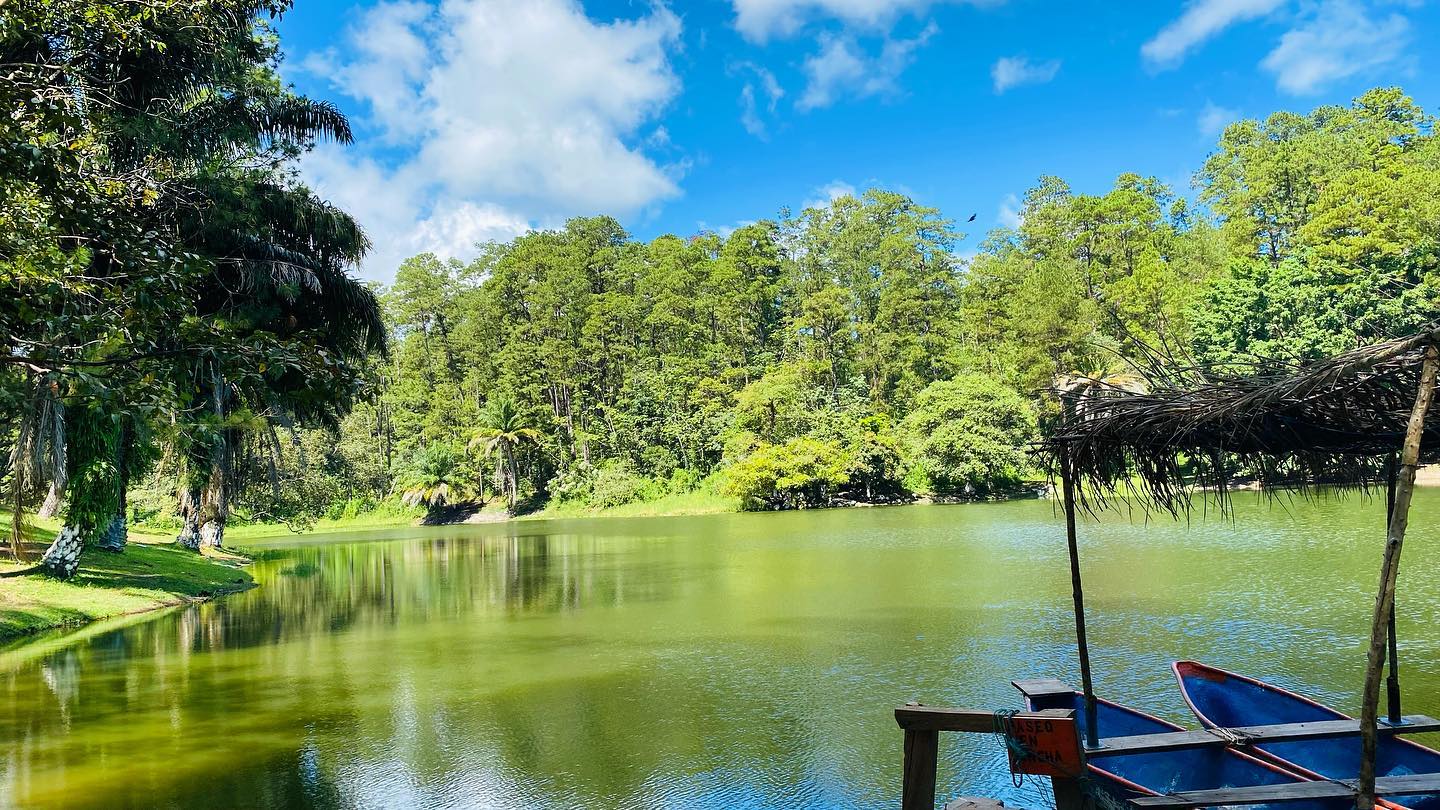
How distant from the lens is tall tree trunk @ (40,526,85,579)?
13.3m

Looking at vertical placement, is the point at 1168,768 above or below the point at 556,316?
below

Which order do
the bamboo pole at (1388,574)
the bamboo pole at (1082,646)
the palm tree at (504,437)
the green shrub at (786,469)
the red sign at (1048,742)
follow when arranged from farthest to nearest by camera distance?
the palm tree at (504,437)
the green shrub at (786,469)
the bamboo pole at (1082,646)
the red sign at (1048,742)
the bamboo pole at (1388,574)

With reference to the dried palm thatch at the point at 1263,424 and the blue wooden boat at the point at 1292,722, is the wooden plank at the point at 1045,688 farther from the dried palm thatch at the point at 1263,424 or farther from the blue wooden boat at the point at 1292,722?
the dried palm thatch at the point at 1263,424

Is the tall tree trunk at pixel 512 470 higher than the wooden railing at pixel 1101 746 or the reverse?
higher

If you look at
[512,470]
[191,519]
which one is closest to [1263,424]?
[191,519]

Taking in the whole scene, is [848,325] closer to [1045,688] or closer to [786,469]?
[786,469]

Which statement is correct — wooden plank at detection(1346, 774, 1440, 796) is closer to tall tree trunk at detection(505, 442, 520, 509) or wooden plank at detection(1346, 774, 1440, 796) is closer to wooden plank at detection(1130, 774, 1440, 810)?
wooden plank at detection(1130, 774, 1440, 810)

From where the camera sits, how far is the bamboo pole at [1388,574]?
3.18m

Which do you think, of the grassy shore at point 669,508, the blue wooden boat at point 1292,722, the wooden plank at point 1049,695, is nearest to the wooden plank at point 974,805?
the wooden plank at point 1049,695

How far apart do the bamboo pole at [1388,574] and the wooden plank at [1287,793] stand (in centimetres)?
39

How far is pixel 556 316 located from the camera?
49969 millimetres

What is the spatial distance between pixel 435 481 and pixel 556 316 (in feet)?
39.2

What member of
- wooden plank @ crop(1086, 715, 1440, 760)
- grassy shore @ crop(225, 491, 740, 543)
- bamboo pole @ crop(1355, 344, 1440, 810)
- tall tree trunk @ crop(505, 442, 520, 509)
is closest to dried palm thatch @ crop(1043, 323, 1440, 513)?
bamboo pole @ crop(1355, 344, 1440, 810)

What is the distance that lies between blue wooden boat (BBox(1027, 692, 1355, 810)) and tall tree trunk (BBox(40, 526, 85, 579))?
14.8m
